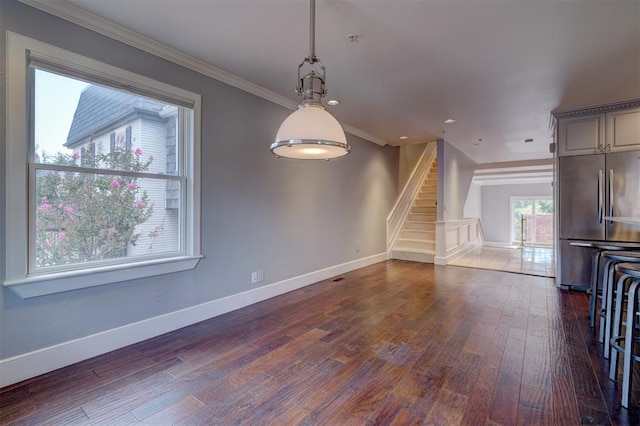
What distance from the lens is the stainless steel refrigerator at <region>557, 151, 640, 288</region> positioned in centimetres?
374

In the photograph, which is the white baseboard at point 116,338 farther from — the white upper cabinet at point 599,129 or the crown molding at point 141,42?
the white upper cabinet at point 599,129

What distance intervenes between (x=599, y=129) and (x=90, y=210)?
591cm

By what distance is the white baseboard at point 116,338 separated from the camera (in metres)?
1.95

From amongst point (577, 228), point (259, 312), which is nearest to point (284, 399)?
point (259, 312)

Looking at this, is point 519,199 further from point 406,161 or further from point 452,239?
point 452,239

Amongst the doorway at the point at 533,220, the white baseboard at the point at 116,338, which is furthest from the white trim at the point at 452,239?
the doorway at the point at 533,220

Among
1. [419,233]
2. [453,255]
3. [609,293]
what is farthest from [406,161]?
[609,293]

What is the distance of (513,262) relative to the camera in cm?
624

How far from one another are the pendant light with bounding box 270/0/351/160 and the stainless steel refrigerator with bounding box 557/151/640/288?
3.95m

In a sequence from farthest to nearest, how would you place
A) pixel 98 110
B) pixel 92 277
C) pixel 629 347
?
pixel 98 110, pixel 92 277, pixel 629 347

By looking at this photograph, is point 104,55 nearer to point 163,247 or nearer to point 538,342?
point 163,247

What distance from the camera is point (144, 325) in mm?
2555

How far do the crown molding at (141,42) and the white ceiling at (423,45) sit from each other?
0.17 ft

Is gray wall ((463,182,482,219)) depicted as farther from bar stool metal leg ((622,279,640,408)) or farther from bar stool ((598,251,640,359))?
bar stool metal leg ((622,279,640,408))
